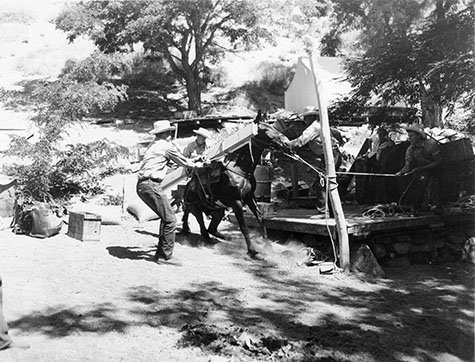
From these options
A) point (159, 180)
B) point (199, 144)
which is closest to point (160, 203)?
point (159, 180)

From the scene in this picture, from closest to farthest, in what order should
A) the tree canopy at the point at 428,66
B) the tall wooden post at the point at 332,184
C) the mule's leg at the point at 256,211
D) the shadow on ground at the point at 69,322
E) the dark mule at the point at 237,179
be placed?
1. the shadow on ground at the point at 69,322
2. the tall wooden post at the point at 332,184
3. the dark mule at the point at 237,179
4. the mule's leg at the point at 256,211
5. the tree canopy at the point at 428,66

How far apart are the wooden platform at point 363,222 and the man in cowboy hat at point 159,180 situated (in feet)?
6.54

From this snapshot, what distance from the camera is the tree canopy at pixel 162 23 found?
2234cm

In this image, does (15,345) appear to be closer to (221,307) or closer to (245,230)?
(221,307)

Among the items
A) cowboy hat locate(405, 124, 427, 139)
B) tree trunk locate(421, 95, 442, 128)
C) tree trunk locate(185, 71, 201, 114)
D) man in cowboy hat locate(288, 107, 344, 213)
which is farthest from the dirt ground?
tree trunk locate(185, 71, 201, 114)

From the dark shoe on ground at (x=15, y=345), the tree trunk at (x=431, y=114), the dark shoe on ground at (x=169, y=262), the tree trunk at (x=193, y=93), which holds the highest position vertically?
the tree trunk at (x=193, y=93)

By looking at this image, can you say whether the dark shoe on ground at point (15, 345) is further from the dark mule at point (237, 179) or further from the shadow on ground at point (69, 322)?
the dark mule at point (237, 179)

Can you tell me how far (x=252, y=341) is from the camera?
4637mm

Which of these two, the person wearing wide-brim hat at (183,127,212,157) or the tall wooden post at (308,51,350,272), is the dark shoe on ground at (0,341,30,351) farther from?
the person wearing wide-brim hat at (183,127,212,157)

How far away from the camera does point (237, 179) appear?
808cm

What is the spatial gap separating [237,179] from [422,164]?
3.05 m

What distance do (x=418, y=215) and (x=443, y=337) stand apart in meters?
3.71

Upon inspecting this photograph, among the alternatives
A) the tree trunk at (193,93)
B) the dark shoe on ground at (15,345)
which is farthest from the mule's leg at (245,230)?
the tree trunk at (193,93)

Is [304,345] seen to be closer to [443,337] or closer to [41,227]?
[443,337]
